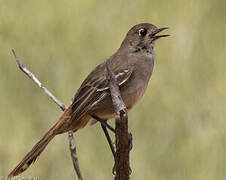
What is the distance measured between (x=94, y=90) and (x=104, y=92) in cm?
12

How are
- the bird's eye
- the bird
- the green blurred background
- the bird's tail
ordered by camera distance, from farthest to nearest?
the green blurred background → the bird's eye → the bird → the bird's tail

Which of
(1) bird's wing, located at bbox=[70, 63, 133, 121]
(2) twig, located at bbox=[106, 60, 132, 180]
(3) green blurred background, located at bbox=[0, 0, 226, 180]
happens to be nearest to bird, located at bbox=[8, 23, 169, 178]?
(1) bird's wing, located at bbox=[70, 63, 133, 121]

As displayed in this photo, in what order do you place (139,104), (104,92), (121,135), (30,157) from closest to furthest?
(121,135), (30,157), (104,92), (139,104)

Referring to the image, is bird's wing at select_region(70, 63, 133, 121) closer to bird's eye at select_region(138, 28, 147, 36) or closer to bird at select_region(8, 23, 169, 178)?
bird at select_region(8, 23, 169, 178)

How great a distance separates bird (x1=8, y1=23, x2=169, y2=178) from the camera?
227 inches

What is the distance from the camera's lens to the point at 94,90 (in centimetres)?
596

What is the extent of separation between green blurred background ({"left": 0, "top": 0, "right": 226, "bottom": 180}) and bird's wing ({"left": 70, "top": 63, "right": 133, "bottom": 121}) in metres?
1.37

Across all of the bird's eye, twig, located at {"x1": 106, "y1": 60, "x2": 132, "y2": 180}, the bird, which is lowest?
twig, located at {"x1": 106, "y1": 60, "x2": 132, "y2": 180}

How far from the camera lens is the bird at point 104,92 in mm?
5777

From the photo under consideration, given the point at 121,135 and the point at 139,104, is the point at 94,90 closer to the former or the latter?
the point at 121,135

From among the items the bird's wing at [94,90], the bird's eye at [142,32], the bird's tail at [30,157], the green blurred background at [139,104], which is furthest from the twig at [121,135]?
the green blurred background at [139,104]

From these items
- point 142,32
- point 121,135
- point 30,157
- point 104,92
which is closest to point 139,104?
point 142,32

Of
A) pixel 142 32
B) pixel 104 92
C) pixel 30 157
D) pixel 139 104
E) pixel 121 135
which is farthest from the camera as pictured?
pixel 139 104

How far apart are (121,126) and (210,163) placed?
3.17 m
